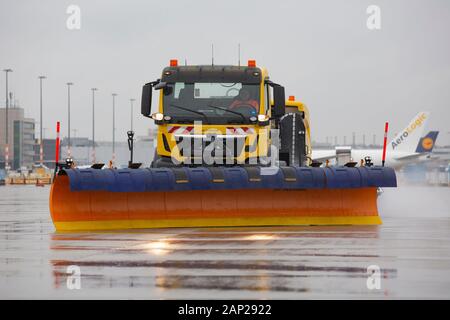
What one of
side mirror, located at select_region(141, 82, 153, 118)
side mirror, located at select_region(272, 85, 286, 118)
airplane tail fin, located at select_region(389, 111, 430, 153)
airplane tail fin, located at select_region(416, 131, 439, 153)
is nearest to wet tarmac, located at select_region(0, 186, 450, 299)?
side mirror, located at select_region(272, 85, 286, 118)

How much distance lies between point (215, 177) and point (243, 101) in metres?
2.42

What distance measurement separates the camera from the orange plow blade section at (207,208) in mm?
17203

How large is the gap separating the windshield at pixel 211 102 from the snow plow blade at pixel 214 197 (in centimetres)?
168

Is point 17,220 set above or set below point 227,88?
below

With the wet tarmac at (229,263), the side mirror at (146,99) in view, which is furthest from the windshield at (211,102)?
the wet tarmac at (229,263)

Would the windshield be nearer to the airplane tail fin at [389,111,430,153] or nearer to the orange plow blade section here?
the orange plow blade section

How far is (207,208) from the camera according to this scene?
57.8 feet

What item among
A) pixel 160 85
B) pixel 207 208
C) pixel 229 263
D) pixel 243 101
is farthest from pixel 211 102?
pixel 229 263

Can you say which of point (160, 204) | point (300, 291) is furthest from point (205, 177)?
point (300, 291)

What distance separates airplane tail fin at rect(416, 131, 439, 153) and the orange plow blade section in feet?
217

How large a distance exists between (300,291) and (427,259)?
3386 millimetres

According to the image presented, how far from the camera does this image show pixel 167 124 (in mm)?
18703

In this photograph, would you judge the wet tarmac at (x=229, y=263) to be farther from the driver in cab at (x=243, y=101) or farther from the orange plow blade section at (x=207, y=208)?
the driver in cab at (x=243, y=101)
